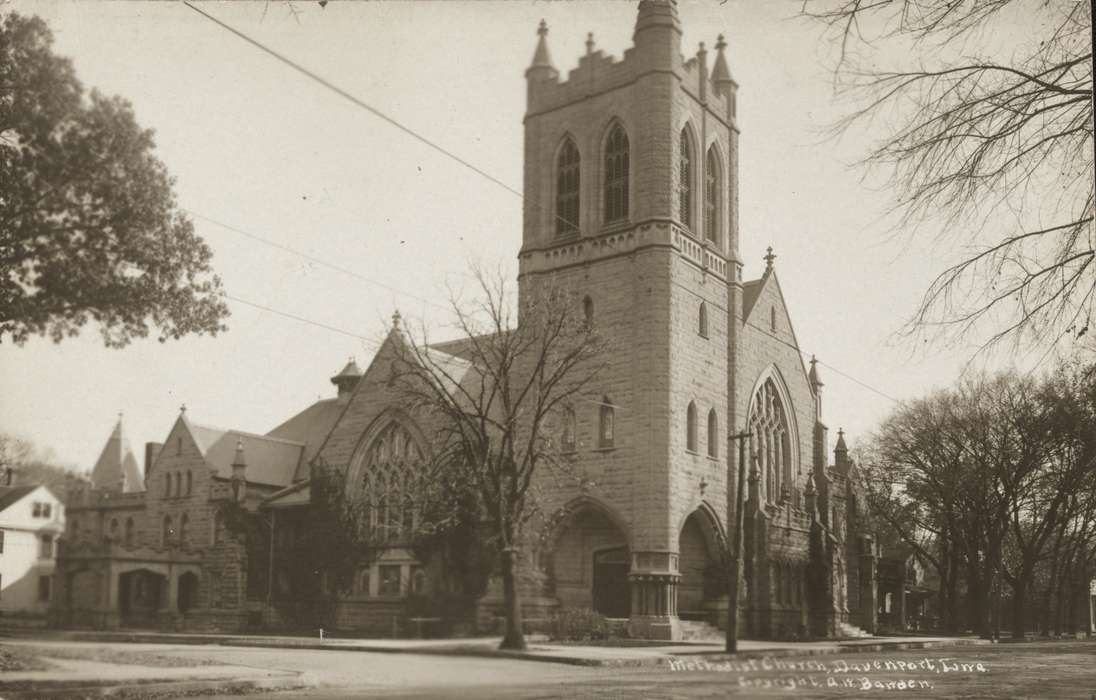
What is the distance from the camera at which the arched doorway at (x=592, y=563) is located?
2786cm

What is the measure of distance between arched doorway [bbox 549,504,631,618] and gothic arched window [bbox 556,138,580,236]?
24.2ft

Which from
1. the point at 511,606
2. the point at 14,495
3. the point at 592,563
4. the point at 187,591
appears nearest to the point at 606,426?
the point at 592,563

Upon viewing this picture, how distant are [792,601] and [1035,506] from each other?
12001 mm

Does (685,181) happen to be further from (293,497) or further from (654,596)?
(293,497)

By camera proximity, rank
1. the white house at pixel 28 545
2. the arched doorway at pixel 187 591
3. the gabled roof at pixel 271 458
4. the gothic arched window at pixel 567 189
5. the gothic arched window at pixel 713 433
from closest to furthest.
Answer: the white house at pixel 28 545
the arched doorway at pixel 187 591
the gothic arched window at pixel 567 189
the gothic arched window at pixel 713 433
the gabled roof at pixel 271 458

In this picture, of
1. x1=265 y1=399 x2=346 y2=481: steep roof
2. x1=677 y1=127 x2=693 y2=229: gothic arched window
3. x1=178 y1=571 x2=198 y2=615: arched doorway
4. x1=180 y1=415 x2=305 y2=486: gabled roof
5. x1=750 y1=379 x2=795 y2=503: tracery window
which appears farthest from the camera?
x1=265 y1=399 x2=346 y2=481: steep roof

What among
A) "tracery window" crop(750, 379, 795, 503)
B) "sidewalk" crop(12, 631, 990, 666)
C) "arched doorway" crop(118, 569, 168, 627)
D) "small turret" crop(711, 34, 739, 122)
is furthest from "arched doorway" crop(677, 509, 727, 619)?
"arched doorway" crop(118, 569, 168, 627)

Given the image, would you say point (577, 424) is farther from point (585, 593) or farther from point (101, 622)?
point (101, 622)

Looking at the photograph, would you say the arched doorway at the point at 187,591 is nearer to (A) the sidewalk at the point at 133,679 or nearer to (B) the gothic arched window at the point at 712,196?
(A) the sidewalk at the point at 133,679

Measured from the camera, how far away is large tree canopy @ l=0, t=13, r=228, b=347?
941 cm

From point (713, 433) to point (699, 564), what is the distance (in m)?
3.65

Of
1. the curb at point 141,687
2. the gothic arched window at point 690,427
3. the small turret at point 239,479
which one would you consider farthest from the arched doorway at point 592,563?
the curb at point 141,687

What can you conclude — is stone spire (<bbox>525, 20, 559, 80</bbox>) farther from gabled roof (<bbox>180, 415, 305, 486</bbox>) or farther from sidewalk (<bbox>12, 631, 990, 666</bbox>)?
gabled roof (<bbox>180, 415, 305, 486</bbox>)

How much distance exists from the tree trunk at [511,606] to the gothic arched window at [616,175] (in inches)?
391
